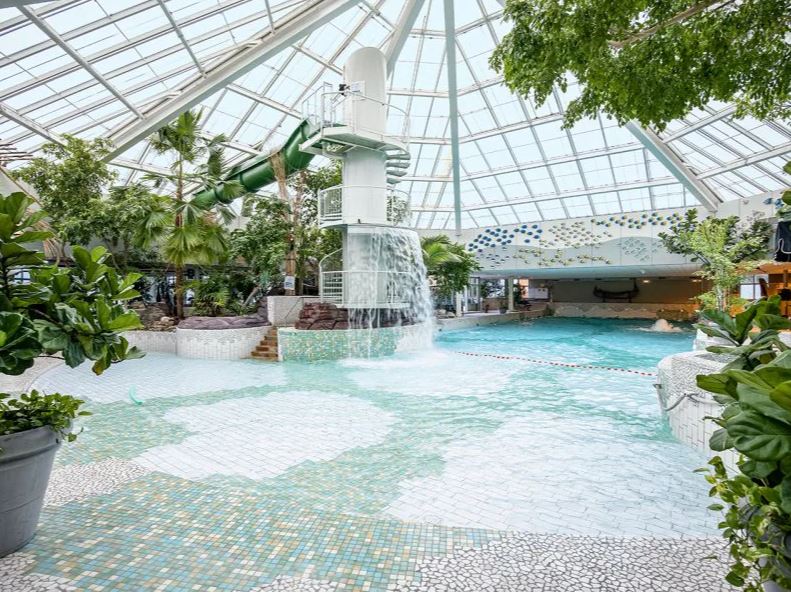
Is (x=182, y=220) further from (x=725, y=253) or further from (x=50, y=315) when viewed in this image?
(x=725, y=253)

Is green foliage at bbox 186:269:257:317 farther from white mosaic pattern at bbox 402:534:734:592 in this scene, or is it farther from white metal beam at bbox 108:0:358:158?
white mosaic pattern at bbox 402:534:734:592

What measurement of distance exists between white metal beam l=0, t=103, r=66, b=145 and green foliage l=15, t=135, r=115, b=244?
1.59 ft

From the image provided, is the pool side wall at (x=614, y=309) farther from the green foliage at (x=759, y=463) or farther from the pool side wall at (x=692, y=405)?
the green foliage at (x=759, y=463)

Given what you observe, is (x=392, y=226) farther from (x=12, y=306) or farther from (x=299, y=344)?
(x=12, y=306)

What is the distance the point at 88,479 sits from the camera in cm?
410

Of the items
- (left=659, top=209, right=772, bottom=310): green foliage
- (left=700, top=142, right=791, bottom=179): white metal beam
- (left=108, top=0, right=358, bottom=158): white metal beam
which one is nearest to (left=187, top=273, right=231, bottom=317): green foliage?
(left=108, top=0, right=358, bottom=158): white metal beam

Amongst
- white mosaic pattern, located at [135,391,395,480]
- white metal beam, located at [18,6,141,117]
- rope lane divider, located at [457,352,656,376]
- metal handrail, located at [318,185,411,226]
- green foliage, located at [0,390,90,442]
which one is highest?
white metal beam, located at [18,6,141,117]

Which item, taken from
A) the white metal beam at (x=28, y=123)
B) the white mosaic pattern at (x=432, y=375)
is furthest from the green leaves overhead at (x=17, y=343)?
the white metal beam at (x=28, y=123)

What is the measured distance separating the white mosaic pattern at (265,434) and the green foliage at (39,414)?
5.37 feet

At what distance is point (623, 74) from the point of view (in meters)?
3.82

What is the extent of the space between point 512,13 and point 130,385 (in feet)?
28.0

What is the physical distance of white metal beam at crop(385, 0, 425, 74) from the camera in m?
13.6

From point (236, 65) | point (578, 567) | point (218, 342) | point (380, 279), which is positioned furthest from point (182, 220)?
point (578, 567)

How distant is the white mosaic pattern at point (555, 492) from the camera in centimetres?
342
